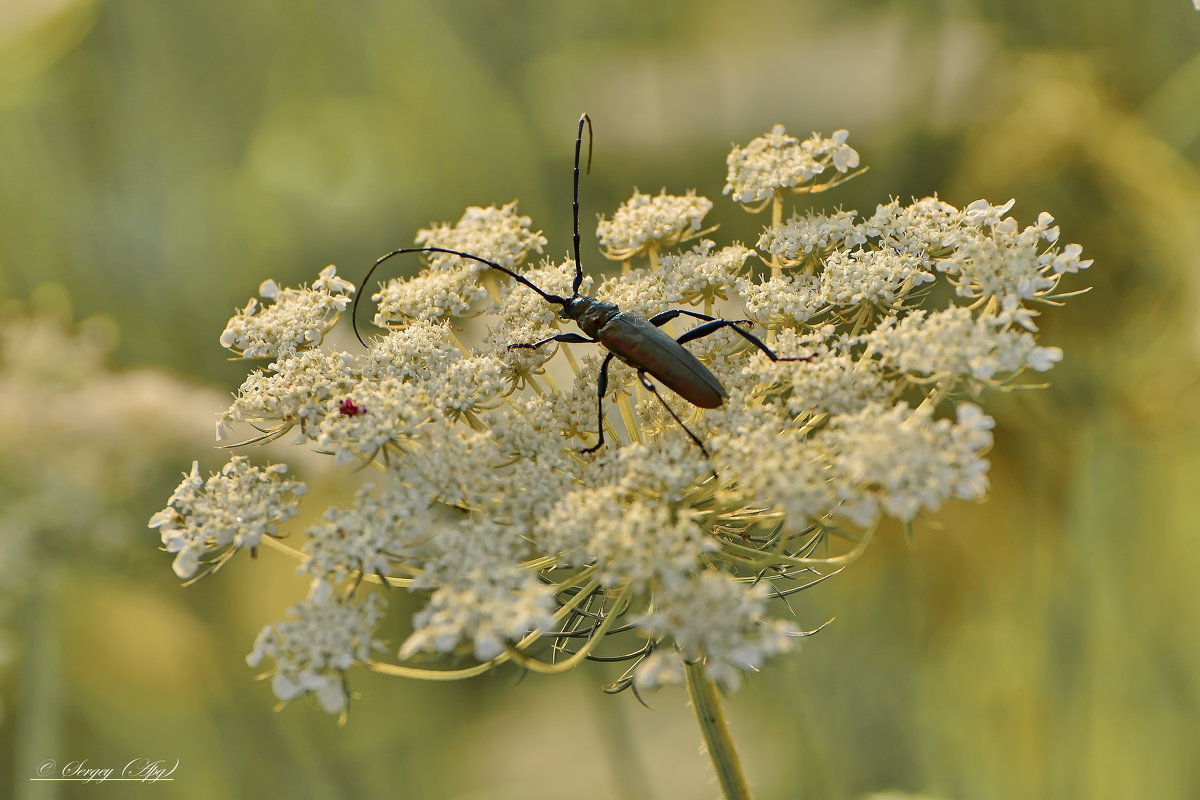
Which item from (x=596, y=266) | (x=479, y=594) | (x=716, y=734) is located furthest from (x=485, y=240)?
(x=596, y=266)

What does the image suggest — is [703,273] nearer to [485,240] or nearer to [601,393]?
[601,393]

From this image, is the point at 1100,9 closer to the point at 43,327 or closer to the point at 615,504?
the point at 615,504

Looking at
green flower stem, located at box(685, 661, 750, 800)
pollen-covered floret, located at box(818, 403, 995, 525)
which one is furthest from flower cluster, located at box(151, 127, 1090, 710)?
green flower stem, located at box(685, 661, 750, 800)

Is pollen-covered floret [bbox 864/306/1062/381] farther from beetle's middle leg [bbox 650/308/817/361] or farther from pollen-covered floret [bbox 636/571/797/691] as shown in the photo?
pollen-covered floret [bbox 636/571/797/691]

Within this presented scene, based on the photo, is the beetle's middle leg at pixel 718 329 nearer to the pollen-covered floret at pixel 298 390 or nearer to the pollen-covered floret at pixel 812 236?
the pollen-covered floret at pixel 812 236

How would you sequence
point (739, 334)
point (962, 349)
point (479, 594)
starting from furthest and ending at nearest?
point (739, 334)
point (962, 349)
point (479, 594)

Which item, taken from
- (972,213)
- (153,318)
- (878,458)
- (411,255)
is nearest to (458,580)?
(878,458)
